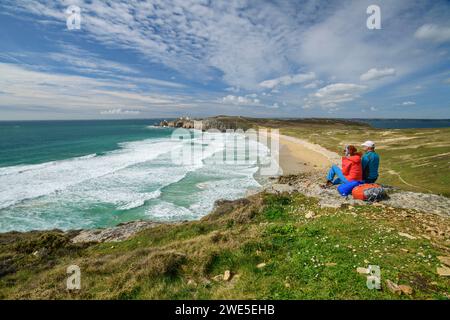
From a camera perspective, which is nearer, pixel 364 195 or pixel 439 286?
pixel 439 286

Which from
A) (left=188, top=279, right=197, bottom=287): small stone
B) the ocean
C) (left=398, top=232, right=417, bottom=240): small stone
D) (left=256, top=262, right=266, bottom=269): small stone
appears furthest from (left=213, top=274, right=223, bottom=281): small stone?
the ocean

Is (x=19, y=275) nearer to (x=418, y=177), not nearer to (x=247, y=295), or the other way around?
(x=247, y=295)

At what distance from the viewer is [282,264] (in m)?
6.18

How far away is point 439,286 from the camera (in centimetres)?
495

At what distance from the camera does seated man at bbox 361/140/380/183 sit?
9.88 meters

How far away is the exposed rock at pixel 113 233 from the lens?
12680mm

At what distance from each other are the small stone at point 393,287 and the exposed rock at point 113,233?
11.4 metres

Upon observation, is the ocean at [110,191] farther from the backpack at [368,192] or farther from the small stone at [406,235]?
the small stone at [406,235]

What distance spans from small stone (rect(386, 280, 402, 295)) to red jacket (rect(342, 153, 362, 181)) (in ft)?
19.3

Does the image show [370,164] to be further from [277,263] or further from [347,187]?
[277,263]

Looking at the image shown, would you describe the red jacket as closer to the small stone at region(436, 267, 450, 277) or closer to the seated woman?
the seated woman

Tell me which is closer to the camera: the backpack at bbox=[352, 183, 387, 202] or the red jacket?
the red jacket
